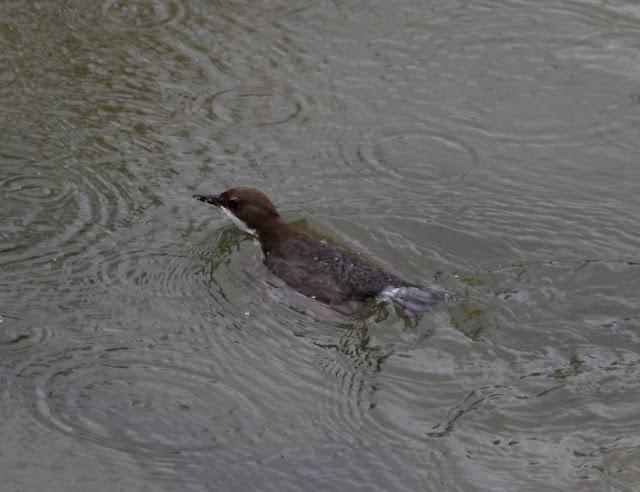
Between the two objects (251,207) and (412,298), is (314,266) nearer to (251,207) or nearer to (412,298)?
(251,207)

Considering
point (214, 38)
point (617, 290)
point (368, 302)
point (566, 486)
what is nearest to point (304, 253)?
point (368, 302)

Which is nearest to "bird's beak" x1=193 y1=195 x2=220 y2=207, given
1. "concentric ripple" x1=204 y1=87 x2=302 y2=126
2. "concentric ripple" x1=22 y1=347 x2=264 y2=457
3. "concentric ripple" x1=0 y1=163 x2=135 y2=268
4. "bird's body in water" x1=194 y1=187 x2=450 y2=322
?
"bird's body in water" x1=194 y1=187 x2=450 y2=322

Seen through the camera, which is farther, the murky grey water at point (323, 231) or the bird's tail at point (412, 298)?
the bird's tail at point (412, 298)

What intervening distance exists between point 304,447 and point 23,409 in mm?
1579

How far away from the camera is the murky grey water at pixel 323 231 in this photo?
20.1 ft

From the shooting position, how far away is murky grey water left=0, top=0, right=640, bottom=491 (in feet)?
20.1

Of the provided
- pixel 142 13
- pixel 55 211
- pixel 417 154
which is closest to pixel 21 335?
pixel 55 211

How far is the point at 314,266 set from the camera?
7762mm

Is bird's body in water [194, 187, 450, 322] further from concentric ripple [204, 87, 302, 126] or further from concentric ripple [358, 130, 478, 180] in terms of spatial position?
concentric ripple [204, 87, 302, 126]

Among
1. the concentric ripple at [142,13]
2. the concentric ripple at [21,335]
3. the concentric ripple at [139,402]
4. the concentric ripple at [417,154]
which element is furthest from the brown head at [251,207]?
the concentric ripple at [142,13]

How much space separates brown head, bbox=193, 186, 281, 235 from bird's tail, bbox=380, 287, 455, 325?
109cm

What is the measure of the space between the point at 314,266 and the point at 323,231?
56 cm

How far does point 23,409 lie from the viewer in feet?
20.5

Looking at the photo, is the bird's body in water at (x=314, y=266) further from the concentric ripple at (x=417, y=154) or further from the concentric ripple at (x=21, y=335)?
the concentric ripple at (x=21, y=335)
